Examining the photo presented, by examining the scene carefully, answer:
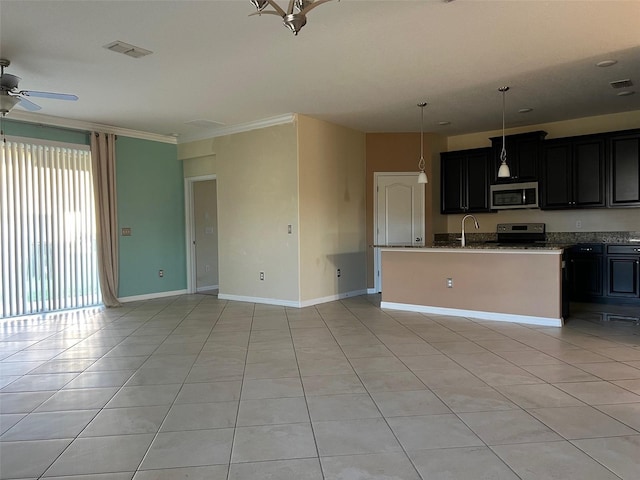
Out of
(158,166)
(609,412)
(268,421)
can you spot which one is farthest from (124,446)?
(158,166)

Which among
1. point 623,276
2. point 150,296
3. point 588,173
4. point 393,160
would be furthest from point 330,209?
point 623,276

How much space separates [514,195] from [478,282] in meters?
2.37

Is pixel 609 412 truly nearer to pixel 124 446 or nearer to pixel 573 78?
pixel 124 446

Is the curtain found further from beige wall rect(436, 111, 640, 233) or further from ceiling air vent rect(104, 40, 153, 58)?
beige wall rect(436, 111, 640, 233)

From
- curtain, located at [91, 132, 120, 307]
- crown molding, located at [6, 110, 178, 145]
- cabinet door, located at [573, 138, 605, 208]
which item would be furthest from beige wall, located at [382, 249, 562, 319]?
crown molding, located at [6, 110, 178, 145]

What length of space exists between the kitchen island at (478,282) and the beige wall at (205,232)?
Result: 384 cm

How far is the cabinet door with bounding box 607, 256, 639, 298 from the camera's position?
19.8 feet

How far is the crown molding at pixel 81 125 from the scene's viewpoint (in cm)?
586

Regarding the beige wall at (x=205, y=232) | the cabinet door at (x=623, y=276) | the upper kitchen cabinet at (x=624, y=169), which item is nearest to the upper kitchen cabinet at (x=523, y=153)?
the upper kitchen cabinet at (x=624, y=169)

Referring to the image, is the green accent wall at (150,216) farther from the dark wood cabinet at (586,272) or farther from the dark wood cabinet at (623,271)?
the dark wood cabinet at (623,271)

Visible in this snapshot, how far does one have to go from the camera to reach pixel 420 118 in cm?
657

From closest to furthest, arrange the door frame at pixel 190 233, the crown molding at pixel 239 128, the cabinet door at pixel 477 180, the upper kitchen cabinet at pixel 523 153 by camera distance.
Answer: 1. the crown molding at pixel 239 128
2. the upper kitchen cabinet at pixel 523 153
3. the cabinet door at pixel 477 180
4. the door frame at pixel 190 233

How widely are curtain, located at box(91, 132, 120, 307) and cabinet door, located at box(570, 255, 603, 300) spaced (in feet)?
23.4

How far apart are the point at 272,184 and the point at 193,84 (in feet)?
6.70
